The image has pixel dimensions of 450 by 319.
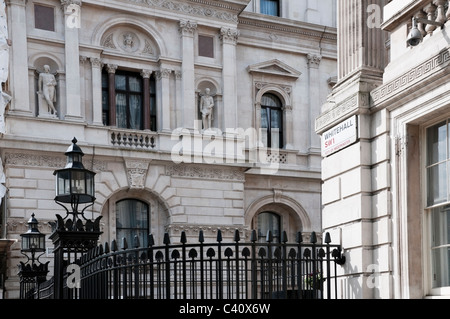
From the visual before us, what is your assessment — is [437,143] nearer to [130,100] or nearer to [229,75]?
[130,100]

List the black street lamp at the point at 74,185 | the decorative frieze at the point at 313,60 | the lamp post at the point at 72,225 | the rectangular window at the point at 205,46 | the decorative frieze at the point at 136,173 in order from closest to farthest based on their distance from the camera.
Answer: the lamp post at the point at 72,225 → the black street lamp at the point at 74,185 → the decorative frieze at the point at 136,173 → the rectangular window at the point at 205,46 → the decorative frieze at the point at 313,60

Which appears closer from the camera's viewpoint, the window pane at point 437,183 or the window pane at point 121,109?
the window pane at point 437,183

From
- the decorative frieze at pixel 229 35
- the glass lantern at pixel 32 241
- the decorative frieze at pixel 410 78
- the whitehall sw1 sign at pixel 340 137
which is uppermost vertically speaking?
the decorative frieze at pixel 229 35

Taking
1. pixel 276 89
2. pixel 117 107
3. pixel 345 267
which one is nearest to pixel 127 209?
pixel 117 107

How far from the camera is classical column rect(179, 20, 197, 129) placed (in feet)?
87.7

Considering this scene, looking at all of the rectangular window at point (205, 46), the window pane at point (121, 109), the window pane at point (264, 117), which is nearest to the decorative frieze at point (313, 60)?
the window pane at point (264, 117)

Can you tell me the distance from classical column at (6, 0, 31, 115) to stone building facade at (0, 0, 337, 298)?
0.11 ft

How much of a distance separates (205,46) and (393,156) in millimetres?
19359

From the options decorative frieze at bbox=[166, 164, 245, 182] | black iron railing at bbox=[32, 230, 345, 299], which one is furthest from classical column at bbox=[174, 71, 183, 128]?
black iron railing at bbox=[32, 230, 345, 299]

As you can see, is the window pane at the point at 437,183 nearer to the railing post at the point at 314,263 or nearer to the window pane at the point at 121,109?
the railing post at the point at 314,263

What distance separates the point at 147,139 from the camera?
Result: 25.9 m

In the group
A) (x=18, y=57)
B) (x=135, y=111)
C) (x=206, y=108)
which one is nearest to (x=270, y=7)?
(x=206, y=108)

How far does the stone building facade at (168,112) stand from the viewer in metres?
24.2

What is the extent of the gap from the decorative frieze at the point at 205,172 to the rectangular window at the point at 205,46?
449cm
